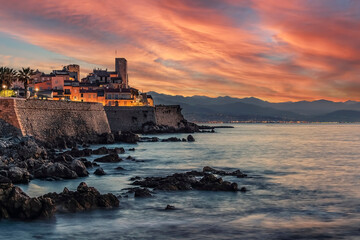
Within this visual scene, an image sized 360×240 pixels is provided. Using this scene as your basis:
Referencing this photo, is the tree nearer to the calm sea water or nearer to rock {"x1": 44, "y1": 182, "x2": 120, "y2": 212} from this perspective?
the calm sea water

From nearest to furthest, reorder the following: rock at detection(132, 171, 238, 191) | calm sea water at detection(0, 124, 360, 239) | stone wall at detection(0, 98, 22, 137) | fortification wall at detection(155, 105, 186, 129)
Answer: calm sea water at detection(0, 124, 360, 239), rock at detection(132, 171, 238, 191), stone wall at detection(0, 98, 22, 137), fortification wall at detection(155, 105, 186, 129)

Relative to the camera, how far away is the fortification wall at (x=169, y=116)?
86.9 metres

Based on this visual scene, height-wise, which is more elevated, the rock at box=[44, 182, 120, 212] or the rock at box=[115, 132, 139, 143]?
the rock at box=[115, 132, 139, 143]

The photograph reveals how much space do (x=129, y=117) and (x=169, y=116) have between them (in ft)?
52.2

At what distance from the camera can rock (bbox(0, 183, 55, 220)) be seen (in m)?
14.5

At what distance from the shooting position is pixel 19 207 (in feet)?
47.6

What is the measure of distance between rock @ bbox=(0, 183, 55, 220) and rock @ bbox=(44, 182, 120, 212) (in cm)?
93

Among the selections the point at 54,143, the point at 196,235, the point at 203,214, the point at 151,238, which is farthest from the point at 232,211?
the point at 54,143

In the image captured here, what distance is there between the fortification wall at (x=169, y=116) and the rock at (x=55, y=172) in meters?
61.5

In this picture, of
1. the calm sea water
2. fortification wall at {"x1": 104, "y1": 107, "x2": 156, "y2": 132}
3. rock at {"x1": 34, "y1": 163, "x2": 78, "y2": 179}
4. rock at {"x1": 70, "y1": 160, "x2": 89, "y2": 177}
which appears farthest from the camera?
fortification wall at {"x1": 104, "y1": 107, "x2": 156, "y2": 132}

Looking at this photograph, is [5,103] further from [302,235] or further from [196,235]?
[302,235]

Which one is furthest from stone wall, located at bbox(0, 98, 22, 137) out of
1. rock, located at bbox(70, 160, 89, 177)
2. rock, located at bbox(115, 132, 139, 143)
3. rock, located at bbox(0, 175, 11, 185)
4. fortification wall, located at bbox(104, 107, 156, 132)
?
fortification wall, located at bbox(104, 107, 156, 132)

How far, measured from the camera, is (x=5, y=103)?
118 feet

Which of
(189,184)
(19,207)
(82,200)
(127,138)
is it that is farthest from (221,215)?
(127,138)
